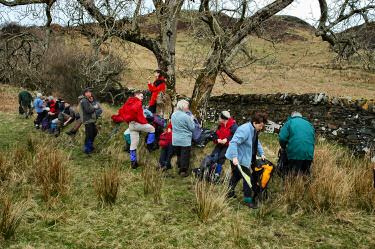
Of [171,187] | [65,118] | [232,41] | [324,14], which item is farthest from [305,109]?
[65,118]

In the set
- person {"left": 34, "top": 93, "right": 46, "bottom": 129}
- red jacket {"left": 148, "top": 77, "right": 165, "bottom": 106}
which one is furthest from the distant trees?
person {"left": 34, "top": 93, "right": 46, "bottom": 129}

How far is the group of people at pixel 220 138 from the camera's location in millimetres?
4332

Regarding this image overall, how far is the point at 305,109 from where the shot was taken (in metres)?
9.02

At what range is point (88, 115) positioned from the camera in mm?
6969

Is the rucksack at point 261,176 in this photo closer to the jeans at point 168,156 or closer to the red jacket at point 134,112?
the jeans at point 168,156

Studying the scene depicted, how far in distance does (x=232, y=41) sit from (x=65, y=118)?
19.2 feet

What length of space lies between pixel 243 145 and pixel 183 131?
62.0 inches

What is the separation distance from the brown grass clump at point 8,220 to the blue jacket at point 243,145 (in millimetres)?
2968

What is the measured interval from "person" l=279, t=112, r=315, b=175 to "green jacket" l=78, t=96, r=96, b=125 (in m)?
4.67

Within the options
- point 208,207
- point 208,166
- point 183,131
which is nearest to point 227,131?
point 208,166

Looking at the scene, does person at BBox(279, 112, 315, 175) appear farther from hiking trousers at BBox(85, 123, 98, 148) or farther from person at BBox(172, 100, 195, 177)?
hiking trousers at BBox(85, 123, 98, 148)

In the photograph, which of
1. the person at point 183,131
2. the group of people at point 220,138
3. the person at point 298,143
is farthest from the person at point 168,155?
the person at point 298,143

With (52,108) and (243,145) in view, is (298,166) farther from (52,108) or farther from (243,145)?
(52,108)

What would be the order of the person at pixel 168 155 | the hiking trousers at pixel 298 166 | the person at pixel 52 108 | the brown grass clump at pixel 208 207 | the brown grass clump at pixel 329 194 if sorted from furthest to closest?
the person at pixel 52 108, the person at pixel 168 155, the hiking trousers at pixel 298 166, the brown grass clump at pixel 329 194, the brown grass clump at pixel 208 207
